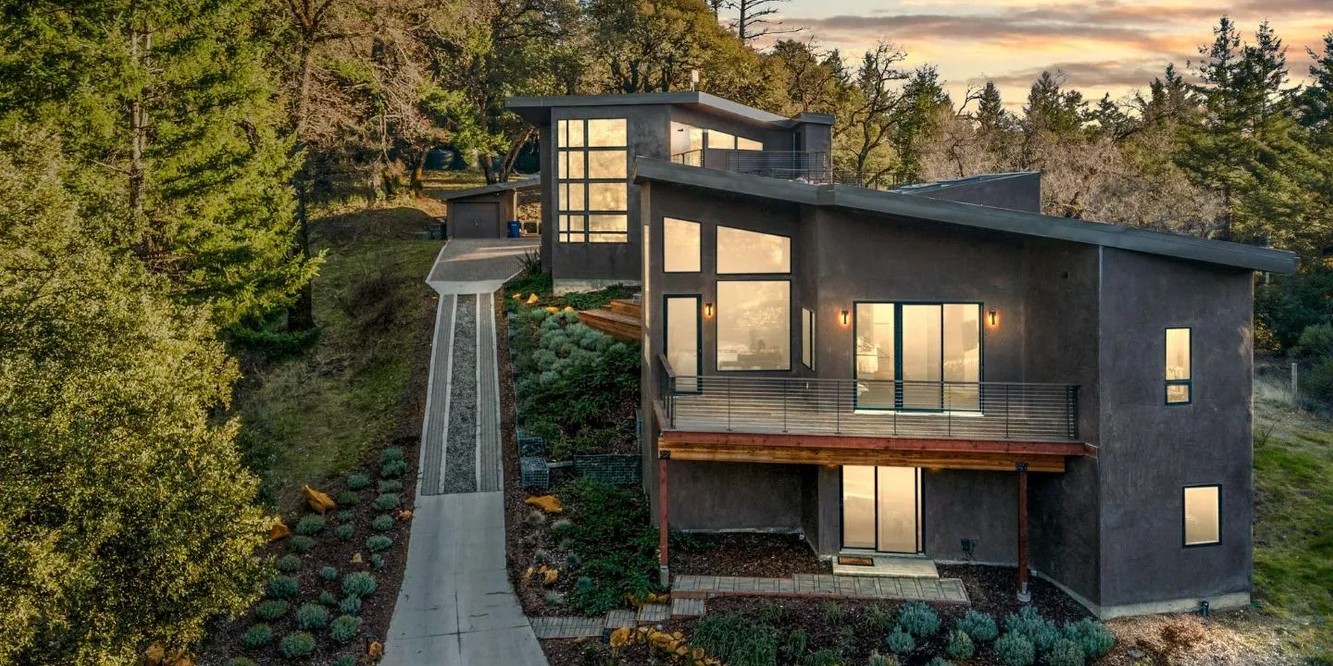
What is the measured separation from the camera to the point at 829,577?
47.8 ft

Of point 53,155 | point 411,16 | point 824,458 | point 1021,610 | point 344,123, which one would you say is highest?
point 411,16

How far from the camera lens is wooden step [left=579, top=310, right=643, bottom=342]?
2259 cm

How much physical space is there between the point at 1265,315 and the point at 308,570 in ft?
109

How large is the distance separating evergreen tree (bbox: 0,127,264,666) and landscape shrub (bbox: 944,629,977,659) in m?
9.18

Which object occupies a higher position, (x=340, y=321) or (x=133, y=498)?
(x=340, y=321)

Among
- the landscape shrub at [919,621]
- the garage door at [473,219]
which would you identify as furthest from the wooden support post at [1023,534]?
the garage door at [473,219]

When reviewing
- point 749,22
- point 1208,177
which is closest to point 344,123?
point 749,22

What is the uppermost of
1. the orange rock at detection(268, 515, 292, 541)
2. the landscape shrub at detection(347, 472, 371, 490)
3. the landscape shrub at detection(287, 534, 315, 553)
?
the landscape shrub at detection(347, 472, 371, 490)

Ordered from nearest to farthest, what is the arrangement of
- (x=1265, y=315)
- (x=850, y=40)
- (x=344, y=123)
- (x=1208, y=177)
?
1. (x=344, y=123)
2. (x=1265, y=315)
3. (x=1208, y=177)
4. (x=850, y=40)

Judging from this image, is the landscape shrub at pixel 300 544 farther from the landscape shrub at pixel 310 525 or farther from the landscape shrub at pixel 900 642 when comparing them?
the landscape shrub at pixel 900 642

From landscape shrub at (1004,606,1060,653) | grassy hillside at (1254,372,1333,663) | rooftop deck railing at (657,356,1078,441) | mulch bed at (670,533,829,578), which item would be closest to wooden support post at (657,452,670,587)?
mulch bed at (670,533,829,578)

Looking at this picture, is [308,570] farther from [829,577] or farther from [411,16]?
[411,16]

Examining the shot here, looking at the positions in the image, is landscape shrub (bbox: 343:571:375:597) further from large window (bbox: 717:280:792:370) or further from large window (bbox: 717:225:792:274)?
large window (bbox: 717:225:792:274)

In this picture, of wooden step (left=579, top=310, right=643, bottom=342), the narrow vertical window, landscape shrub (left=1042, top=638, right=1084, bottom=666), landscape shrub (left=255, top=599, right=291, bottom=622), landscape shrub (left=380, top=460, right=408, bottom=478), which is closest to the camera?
landscape shrub (left=1042, top=638, right=1084, bottom=666)
